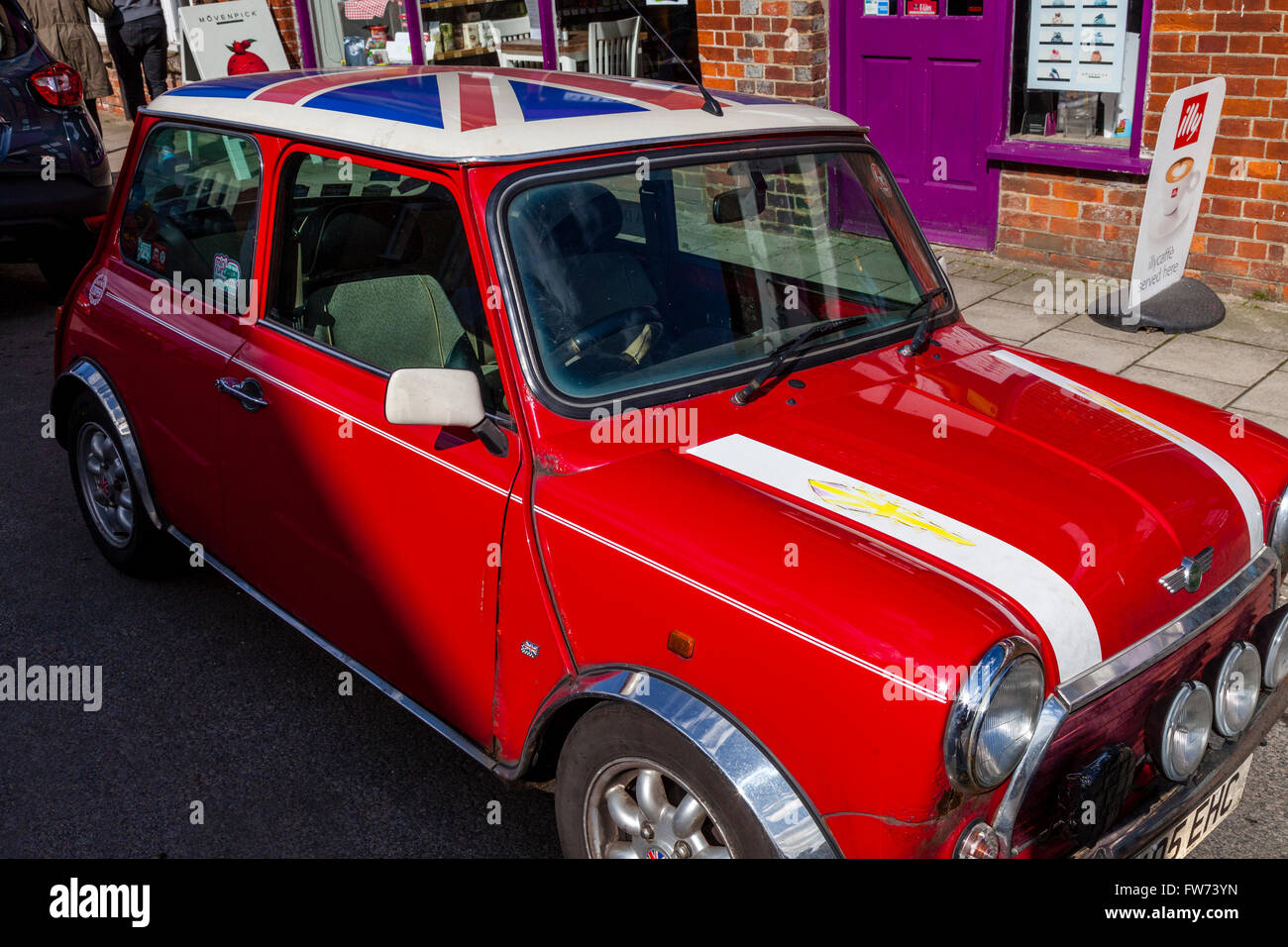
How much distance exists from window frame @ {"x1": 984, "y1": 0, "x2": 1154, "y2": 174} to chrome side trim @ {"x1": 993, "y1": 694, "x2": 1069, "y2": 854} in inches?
204

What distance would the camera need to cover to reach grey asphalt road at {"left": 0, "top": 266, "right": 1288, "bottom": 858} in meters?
3.31

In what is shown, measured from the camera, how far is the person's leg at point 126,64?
1188cm

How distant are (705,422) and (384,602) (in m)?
0.98

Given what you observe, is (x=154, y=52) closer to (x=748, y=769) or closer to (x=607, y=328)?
(x=607, y=328)

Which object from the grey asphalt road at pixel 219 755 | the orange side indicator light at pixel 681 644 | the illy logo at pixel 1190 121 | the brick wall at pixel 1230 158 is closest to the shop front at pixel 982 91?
the brick wall at pixel 1230 158

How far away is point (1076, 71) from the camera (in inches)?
291

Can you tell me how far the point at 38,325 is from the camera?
8180mm

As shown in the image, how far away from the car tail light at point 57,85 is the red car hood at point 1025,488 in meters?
6.75

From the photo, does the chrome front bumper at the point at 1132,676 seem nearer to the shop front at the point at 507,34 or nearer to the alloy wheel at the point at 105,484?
the alloy wheel at the point at 105,484

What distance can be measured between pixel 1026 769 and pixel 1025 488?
65 centimetres

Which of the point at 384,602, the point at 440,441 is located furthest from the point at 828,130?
the point at 384,602

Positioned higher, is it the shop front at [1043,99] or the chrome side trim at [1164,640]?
the shop front at [1043,99]
